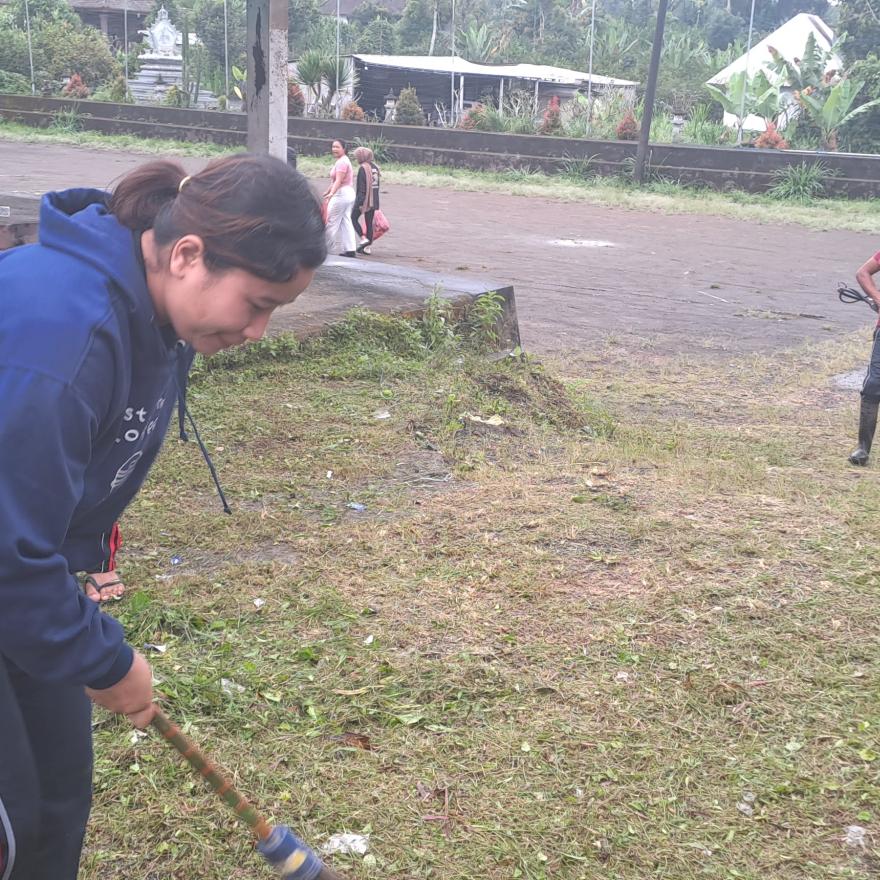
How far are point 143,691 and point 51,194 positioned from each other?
2.86 feet

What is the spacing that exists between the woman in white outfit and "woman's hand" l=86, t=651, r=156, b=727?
38.2 ft

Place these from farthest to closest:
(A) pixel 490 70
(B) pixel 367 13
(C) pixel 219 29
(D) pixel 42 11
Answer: (B) pixel 367 13 < (D) pixel 42 11 < (C) pixel 219 29 < (A) pixel 490 70

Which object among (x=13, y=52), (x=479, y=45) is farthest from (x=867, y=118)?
(x=13, y=52)

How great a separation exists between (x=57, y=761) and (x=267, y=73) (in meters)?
9.79

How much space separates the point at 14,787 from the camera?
1688 mm

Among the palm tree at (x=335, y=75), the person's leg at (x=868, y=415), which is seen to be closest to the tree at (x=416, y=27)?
the palm tree at (x=335, y=75)

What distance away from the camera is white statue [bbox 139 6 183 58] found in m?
38.2

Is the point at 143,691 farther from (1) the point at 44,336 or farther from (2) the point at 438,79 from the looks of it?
(2) the point at 438,79

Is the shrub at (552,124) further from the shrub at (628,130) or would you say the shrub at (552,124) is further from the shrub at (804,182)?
the shrub at (804,182)

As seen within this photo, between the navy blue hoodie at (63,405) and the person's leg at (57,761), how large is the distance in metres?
0.16

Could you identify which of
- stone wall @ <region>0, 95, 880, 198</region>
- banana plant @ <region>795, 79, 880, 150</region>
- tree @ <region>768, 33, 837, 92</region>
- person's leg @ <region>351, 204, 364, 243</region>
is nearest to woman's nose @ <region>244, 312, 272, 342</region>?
person's leg @ <region>351, 204, 364, 243</region>

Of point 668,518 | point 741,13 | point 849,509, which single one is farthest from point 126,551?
point 741,13

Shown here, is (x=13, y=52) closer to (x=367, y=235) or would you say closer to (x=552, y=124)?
(x=552, y=124)

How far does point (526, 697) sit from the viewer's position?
3.32 metres
